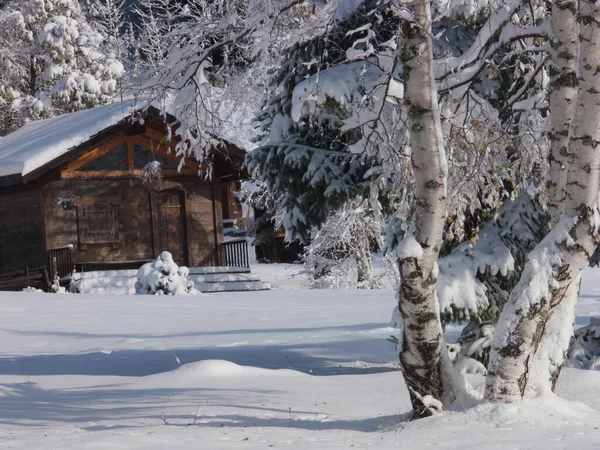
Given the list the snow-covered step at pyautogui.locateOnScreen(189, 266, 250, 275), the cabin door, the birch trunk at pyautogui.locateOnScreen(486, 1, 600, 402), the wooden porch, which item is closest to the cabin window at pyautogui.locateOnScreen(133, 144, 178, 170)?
the cabin door

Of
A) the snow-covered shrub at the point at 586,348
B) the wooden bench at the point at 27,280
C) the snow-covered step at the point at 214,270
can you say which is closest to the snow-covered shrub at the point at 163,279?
the snow-covered step at the point at 214,270

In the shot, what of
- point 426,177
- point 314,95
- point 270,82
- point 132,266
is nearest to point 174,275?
point 132,266

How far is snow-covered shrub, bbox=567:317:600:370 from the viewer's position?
33.3 feet

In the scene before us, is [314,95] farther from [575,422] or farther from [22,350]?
[22,350]

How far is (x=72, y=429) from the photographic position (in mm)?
6922

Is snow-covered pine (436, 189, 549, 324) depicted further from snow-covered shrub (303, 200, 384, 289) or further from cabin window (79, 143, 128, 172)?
cabin window (79, 143, 128, 172)

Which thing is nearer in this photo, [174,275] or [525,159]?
[525,159]

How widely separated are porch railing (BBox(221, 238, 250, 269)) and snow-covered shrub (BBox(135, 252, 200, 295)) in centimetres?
509

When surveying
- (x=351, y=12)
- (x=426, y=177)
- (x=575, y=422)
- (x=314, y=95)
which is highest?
(x=351, y=12)

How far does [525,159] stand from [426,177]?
2.17 metres

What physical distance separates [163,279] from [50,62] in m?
19.4

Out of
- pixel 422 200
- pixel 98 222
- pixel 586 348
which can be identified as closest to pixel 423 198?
pixel 422 200

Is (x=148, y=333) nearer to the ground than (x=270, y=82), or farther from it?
nearer to the ground

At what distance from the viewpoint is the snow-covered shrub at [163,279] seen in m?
21.4
